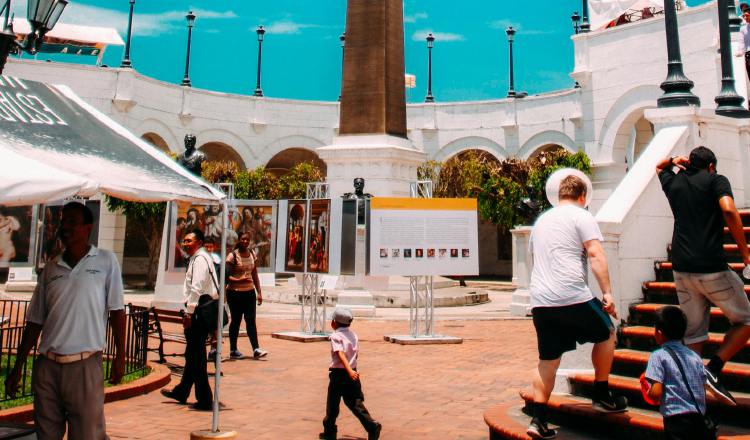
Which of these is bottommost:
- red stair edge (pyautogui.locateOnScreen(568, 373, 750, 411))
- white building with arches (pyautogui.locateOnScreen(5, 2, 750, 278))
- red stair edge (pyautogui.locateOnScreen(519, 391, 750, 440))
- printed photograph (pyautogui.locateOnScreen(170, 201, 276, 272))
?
red stair edge (pyautogui.locateOnScreen(519, 391, 750, 440))

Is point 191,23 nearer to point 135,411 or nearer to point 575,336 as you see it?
point 135,411

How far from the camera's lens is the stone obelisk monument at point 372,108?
15031mm

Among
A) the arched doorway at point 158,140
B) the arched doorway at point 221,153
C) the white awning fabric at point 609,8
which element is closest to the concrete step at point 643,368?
the white awning fabric at point 609,8

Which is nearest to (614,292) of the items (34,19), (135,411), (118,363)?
(118,363)

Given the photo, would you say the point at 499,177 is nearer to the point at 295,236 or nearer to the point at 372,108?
the point at 372,108

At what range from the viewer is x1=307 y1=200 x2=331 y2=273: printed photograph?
1091cm

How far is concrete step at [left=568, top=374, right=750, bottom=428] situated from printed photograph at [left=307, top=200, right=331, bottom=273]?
6169 millimetres

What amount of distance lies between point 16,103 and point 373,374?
5.28 meters

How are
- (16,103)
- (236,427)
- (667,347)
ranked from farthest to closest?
(236,427)
(16,103)
(667,347)

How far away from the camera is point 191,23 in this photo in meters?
35.7

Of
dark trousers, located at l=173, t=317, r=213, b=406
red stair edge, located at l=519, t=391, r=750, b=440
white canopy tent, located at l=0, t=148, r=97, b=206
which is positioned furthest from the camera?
dark trousers, located at l=173, t=317, r=213, b=406

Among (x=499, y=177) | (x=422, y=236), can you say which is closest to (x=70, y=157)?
(x=422, y=236)

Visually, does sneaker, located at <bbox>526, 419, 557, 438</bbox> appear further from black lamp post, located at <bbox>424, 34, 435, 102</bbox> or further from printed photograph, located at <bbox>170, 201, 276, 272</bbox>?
black lamp post, located at <bbox>424, 34, 435, 102</bbox>

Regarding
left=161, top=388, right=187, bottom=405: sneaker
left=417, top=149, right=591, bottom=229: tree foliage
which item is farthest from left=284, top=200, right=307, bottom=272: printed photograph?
left=417, top=149, right=591, bottom=229: tree foliage
